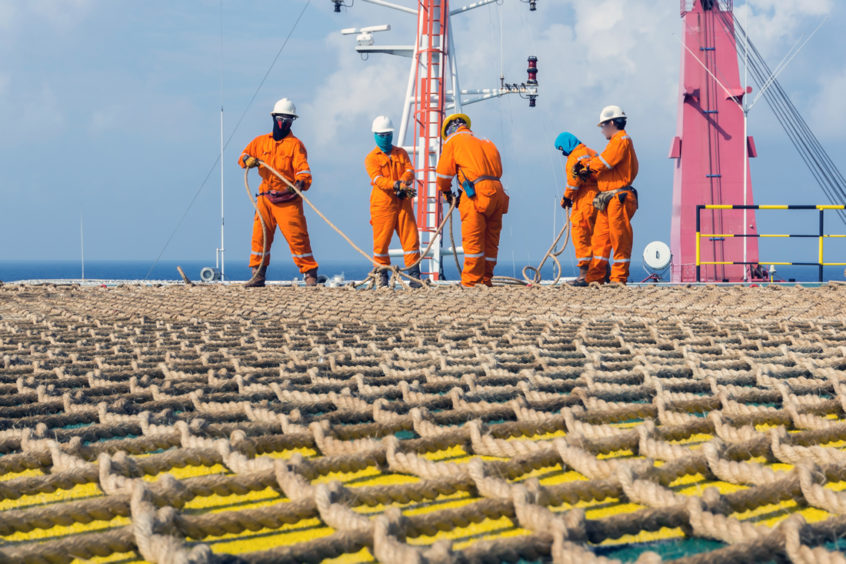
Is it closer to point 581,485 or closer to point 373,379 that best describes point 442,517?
point 581,485

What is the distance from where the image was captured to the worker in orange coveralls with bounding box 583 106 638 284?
25.3 feet

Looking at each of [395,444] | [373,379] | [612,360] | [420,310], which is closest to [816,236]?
[420,310]

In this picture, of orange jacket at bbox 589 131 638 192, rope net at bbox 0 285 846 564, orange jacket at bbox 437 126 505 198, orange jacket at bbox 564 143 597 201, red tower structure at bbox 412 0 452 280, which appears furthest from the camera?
red tower structure at bbox 412 0 452 280

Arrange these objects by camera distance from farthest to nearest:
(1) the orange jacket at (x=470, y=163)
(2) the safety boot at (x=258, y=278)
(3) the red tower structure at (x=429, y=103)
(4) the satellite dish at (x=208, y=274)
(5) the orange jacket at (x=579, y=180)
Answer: (3) the red tower structure at (x=429, y=103)
(4) the satellite dish at (x=208, y=274)
(5) the orange jacket at (x=579, y=180)
(2) the safety boot at (x=258, y=278)
(1) the orange jacket at (x=470, y=163)

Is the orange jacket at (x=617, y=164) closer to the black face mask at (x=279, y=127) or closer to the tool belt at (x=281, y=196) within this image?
the tool belt at (x=281, y=196)

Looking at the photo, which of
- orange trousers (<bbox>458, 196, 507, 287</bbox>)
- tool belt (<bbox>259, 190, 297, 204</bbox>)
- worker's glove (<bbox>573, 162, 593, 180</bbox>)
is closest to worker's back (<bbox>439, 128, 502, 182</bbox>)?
orange trousers (<bbox>458, 196, 507, 287</bbox>)

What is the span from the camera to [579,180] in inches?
318

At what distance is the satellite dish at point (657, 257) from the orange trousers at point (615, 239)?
504 cm

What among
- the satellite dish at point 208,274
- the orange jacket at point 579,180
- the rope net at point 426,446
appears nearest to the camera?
the rope net at point 426,446

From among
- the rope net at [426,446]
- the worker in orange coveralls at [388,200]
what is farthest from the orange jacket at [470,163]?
the rope net at [426,446]

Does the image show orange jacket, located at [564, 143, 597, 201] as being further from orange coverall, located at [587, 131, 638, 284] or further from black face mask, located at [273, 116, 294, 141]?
black face mask, located at [273, 116, 294, 141]

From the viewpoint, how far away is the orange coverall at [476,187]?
7547mm

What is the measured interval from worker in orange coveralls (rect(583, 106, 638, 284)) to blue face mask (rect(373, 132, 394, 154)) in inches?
83.2

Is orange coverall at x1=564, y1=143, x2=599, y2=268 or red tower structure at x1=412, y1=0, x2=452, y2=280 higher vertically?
red tower structure at x1=412, y1=0, x2=452, y2=280
